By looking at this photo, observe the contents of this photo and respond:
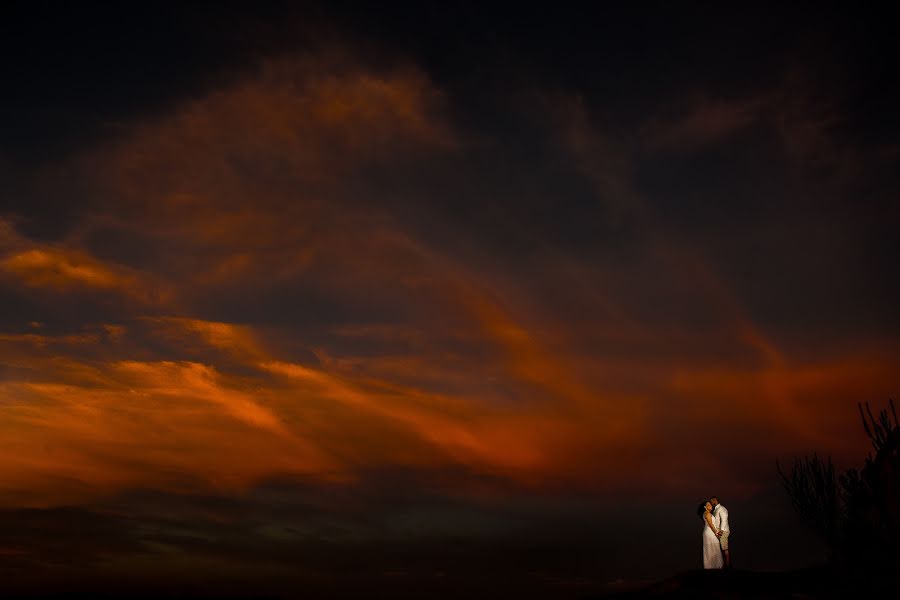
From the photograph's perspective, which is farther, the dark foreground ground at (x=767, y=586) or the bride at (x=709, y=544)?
the bride at (x=709, y=544)

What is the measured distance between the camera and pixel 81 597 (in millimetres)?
29297

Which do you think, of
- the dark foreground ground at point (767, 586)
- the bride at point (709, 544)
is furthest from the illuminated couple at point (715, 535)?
the dark foreground ground at point (767, 586)

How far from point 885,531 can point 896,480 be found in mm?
1270

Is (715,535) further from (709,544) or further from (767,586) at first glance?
(767,586)

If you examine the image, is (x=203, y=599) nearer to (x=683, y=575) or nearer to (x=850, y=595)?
(x=683, y=575)

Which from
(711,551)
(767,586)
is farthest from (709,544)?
(767,586)

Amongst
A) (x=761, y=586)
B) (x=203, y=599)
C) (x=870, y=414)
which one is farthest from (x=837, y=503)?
(x=203, y=599)

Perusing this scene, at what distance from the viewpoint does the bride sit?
21.4 meters

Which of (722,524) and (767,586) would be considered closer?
(767,586)

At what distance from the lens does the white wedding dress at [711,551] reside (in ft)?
70.4

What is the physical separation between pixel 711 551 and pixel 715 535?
1.40ft

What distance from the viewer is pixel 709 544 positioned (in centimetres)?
2155

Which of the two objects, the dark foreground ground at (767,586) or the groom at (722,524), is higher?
the groom at (722,524)

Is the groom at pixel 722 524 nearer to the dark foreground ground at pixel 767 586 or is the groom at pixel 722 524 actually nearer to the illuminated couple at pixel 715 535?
the illuminated couple at pixel 715 535
